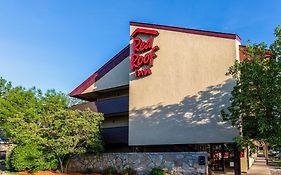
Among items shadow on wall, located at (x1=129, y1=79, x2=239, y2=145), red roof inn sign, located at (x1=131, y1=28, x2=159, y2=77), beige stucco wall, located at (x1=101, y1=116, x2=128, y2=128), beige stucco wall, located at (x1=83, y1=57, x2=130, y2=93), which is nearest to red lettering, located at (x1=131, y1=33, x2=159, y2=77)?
red roof inn sign, located at (x1=131, y1=28, x2=159, y2=77)

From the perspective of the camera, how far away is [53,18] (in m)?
19.6

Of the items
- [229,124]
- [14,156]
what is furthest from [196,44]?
[14,156]

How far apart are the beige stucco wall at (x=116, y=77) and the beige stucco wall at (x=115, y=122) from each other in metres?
2.91

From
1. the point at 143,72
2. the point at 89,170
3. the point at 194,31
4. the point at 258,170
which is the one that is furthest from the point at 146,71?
the point at 258,170

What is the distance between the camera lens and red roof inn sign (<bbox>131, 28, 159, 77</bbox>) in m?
22.8

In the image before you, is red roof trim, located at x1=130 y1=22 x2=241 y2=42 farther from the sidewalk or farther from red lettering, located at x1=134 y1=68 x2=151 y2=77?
the sidewalk

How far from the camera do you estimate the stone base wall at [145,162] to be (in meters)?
19.0

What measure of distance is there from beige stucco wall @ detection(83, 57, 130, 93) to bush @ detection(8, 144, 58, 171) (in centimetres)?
769

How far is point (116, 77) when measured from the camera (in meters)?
26.5

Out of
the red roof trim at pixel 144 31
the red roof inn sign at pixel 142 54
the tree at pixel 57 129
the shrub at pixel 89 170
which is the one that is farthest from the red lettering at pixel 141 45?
the shrub at pixel 89 170

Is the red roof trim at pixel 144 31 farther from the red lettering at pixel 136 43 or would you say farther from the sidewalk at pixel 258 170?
the sidewalk at pixel 258 170

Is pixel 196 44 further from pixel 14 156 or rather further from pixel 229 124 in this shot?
pixel 14 156

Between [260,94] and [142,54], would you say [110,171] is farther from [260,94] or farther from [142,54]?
[260,94]

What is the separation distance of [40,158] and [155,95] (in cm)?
970
